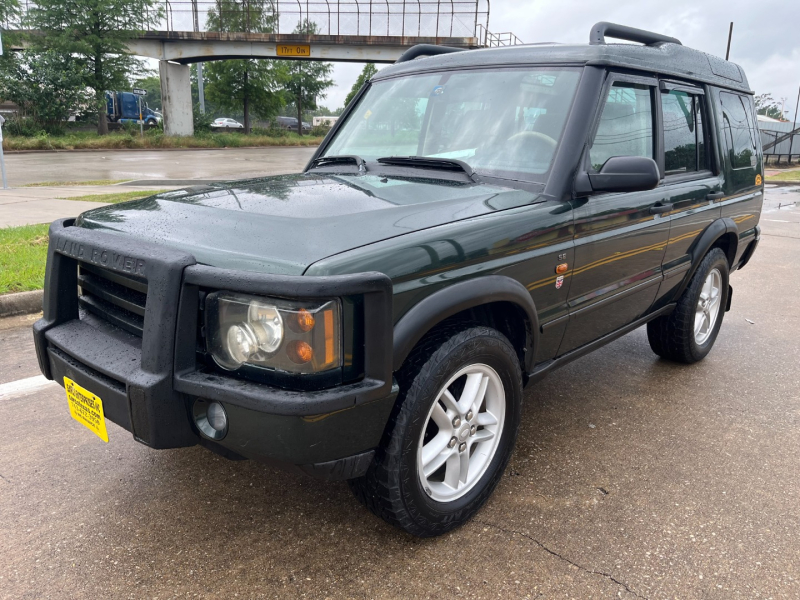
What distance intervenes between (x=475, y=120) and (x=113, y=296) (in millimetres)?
1854

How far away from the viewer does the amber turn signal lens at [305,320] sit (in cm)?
183

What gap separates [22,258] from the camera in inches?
230

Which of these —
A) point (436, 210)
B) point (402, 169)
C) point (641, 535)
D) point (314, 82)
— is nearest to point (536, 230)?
point (436, 210)

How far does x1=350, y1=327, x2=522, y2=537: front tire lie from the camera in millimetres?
2137

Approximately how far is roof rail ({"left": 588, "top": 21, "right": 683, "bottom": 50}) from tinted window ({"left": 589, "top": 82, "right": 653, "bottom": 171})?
319 mm

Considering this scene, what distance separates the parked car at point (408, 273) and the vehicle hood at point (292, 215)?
12 millimetres

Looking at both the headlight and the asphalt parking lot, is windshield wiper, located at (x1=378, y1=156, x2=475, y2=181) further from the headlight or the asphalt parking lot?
the asphalt parking lot

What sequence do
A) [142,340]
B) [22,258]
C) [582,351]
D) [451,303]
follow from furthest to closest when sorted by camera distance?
[22,258]
[582,351]
[451,303]
[142,340]

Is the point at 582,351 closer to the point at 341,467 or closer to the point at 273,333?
the point at 341,467

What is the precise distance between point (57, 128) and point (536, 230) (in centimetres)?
3543

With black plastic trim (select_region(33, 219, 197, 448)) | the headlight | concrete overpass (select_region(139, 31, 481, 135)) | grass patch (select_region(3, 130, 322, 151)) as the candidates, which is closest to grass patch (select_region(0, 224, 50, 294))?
black plastic trim (select_region(33, 219, 197, 448))

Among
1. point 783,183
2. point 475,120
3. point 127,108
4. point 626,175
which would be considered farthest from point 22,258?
point 127,108

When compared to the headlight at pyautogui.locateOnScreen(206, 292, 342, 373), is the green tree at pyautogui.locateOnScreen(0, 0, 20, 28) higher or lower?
higher

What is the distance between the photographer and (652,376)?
4.23 meters
